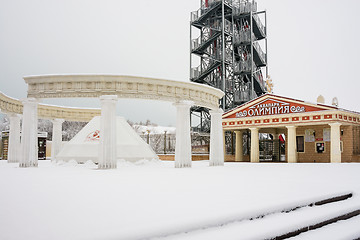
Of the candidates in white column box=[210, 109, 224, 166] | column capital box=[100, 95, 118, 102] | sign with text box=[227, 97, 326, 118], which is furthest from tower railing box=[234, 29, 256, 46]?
column capital box=[100, 95, 118, 102]

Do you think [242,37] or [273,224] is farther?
[242,37]

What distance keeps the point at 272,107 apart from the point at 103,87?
663 inches

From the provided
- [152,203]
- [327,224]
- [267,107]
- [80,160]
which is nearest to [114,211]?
[152,203]

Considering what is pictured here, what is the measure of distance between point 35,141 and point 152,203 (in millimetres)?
14778

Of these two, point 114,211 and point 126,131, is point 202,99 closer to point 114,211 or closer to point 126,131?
point 126,131

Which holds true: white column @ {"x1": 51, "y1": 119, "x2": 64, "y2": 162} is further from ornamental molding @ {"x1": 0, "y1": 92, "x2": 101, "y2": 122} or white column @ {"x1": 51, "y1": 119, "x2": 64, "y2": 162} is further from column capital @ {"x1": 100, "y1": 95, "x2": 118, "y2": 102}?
column capital @ {"x1": 100, "y1": 95, "x2": 118, "y2": 102}

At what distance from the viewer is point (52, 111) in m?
28.3

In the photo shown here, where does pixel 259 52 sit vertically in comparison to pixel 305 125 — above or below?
above

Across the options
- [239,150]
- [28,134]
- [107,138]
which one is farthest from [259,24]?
[28,134]

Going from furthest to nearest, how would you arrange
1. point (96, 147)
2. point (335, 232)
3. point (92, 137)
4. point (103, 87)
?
point (92, 137)
point (96, 147)
point (103, 87)
point (335, 232)

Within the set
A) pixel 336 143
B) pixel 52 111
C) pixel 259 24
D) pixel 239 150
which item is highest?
pixel 259 24

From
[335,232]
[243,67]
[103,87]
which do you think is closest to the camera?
[335,232]

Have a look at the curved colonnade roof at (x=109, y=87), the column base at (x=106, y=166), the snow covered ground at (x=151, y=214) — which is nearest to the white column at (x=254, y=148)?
the curved colonnade roof at (x=109, y=87)

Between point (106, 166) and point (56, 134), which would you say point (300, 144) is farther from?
point (56, 134)
